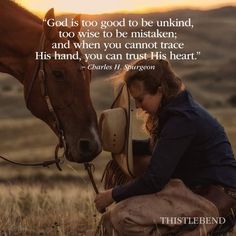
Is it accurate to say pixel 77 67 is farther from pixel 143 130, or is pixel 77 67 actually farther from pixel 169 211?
pixel 169 211

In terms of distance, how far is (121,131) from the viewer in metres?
6.75

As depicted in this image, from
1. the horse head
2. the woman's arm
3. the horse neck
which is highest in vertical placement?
the horse neck

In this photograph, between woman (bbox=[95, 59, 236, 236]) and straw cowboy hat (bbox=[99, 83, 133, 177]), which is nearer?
woman (bbox=[95, 59, 236, 236])

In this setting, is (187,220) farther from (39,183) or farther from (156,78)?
(39,183)

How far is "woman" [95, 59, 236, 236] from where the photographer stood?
6.32 m

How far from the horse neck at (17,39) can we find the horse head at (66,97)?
11 cm

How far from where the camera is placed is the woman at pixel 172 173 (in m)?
6.32

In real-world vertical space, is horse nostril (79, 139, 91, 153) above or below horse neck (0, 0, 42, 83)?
below

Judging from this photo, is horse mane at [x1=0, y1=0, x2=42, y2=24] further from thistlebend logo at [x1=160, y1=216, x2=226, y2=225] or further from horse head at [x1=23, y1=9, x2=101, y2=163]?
thistlebend logo at [x1=160, y1=216, x2=226, y2=225]

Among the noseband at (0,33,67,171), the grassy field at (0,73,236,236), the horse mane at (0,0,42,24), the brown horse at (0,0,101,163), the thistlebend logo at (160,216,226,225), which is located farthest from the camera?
the grassy field at (0,73,236,236)

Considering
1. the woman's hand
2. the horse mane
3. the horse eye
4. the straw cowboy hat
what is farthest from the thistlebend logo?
the horse mane

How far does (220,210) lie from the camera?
650 cm

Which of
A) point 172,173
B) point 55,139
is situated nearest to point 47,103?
point 172,173

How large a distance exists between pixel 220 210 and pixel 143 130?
3.13 ft
